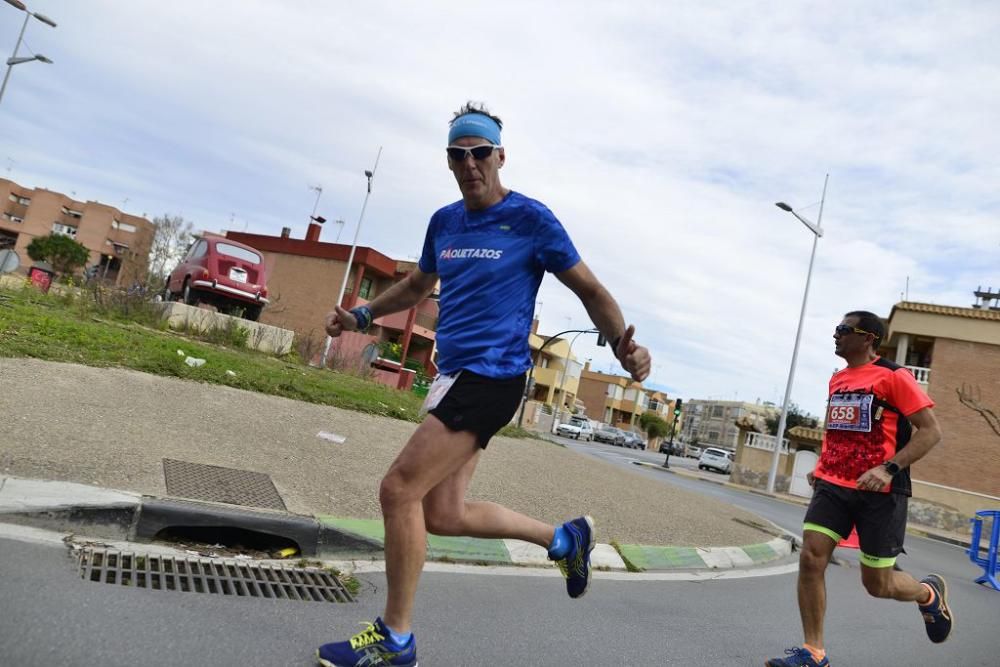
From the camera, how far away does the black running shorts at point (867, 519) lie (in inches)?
152

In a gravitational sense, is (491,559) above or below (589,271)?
below

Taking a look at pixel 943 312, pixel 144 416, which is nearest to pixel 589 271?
pixel 144 416

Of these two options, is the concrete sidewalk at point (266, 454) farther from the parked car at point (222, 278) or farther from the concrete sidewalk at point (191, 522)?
the parked car at point (222, 278)

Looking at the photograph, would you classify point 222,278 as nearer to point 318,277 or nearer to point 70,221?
point 318,277

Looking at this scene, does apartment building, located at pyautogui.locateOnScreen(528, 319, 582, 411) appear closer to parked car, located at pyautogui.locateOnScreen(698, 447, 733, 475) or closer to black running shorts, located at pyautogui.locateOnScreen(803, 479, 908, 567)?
parked car, located at pyautogui.locateOnScreen(698, 447, 733, 475)

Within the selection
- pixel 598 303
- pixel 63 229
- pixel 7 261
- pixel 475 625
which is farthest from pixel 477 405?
pixel 63 229

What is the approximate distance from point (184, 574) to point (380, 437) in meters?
4.67

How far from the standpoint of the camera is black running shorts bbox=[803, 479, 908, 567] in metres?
3.87

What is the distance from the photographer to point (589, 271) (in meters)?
3.14

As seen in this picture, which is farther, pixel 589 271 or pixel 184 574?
pixel 184 574

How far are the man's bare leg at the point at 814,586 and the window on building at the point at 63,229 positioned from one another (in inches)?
3788

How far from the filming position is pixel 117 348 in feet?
26.1

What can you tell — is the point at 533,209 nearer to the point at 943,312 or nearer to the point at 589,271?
the point at 589,271

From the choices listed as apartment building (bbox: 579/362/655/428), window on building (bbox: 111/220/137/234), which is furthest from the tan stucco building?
window on building (bbox: 111/220/137/234)
